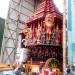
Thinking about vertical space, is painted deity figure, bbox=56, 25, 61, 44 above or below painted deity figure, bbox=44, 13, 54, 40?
below

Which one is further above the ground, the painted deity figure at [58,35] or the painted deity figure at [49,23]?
the painted deity figure at [49,23]

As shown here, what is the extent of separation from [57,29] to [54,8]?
4.08 feet

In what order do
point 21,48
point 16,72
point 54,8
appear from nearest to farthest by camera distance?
point 16,72
point 54,8
point 21,48

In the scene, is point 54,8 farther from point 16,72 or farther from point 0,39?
point 0,39

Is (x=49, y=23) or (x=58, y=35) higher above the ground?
(x=49, y=23)

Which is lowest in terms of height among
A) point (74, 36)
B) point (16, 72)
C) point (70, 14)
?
point (16, 72)

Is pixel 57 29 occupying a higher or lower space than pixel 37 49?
higher

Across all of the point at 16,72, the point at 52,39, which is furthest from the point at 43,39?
the point at 16,72

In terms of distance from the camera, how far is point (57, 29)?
26.4 ft

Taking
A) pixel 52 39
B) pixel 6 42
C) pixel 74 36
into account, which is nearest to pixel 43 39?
pixel 52 39

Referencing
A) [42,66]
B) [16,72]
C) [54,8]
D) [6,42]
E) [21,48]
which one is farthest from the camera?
[6,42]

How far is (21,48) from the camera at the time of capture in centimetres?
953

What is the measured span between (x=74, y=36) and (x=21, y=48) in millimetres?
3613

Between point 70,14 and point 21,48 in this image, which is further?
point 21,48
